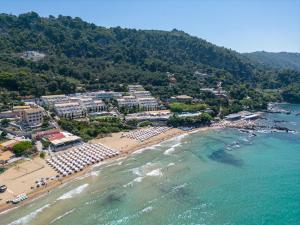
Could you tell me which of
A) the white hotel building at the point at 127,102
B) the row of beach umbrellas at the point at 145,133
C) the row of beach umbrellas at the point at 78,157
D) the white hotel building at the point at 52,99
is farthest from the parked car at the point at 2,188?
the white hotel building at the point at 127,102

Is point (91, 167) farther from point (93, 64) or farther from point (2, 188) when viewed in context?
point (93, 64)

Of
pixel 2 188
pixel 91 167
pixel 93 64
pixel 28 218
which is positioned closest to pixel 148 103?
pixel 93 64

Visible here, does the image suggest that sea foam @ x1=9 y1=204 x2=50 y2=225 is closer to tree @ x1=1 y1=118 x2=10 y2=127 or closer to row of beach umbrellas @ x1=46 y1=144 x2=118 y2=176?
row of beach umbrellas @ x1=46 y1=144 x2=118 y2=176

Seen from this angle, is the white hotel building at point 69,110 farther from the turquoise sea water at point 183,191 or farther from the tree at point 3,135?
the turquoise sea water at point 183,191

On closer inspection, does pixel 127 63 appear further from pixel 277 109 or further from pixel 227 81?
pixel 277 109

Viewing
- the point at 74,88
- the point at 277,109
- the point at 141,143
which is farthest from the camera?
the point at 277,109

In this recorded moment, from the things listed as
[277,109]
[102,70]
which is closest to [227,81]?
[277,109]
